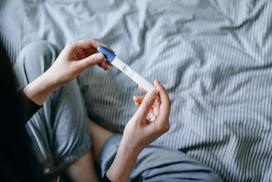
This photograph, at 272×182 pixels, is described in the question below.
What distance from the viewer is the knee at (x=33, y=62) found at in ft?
2.61

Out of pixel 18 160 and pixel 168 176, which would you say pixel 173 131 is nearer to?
pixel 168 176

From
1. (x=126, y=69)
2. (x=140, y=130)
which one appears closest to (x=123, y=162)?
Result: (x=140, y=130)

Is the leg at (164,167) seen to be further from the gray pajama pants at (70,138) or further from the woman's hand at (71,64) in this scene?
the woman's hand at (71,64)

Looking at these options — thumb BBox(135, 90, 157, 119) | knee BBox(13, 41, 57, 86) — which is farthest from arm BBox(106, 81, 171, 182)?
knee BBox(13, 41, 57, 86)

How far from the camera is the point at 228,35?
0.98 metres

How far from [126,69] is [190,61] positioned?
285 millimetres

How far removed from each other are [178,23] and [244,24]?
0.63 feet

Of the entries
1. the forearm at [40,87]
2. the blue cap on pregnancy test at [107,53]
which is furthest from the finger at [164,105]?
the forearm at [40,87]

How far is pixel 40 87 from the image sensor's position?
73 centimetres

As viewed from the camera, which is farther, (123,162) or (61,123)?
(61,123)

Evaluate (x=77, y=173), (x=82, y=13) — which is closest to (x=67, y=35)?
(x=82, y=13)

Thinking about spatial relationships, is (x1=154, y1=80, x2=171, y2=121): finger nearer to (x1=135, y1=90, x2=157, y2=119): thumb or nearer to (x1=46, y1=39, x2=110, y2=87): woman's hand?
(x1=135, y1=90, x2=157, y2=119): thumb

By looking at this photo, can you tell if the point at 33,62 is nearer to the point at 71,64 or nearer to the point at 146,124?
the point at 71,64

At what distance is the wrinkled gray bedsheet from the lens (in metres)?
0.81
